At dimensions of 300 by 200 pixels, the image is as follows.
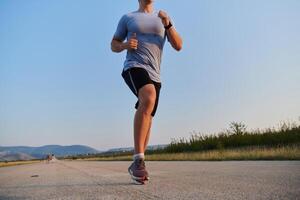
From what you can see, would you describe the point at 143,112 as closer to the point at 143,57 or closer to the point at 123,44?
the point at 143,57

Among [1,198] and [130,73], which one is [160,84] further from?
[1,198]

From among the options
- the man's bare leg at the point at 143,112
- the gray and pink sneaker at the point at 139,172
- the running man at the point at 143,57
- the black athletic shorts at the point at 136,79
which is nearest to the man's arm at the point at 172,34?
the running man at the point at 143,57

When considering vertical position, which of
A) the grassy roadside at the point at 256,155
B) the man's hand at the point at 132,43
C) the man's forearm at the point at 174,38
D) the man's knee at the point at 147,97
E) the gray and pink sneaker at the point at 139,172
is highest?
the man's forearm at the point at 174,38

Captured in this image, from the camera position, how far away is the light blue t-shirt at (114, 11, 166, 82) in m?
4.09

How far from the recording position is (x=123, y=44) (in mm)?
4105

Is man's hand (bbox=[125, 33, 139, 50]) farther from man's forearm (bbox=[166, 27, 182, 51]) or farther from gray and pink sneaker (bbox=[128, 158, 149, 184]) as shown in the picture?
gray and pink sneaker (bbox=[128, 158, 149, 184])

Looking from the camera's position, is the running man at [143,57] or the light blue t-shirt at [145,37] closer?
the running man at [143,57]

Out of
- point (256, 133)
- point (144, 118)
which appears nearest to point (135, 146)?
point (144, 118)

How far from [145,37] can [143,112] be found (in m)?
0.80

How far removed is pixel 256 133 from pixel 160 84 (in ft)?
59.9

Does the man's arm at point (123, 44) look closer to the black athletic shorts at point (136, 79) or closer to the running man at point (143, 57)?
the running man at point (143, 57)

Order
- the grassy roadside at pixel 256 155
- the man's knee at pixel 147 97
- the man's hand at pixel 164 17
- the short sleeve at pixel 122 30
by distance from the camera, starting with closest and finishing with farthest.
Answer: the man's knee at pixel 147 97 → the man's hand at pixel 164 17 → the short sleeve at pixel 122 30 → the grassy roadside at pixel 256 155

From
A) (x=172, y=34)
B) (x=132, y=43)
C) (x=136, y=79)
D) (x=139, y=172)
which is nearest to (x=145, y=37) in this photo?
(x=132, y=43)

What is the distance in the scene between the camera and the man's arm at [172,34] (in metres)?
4.18
